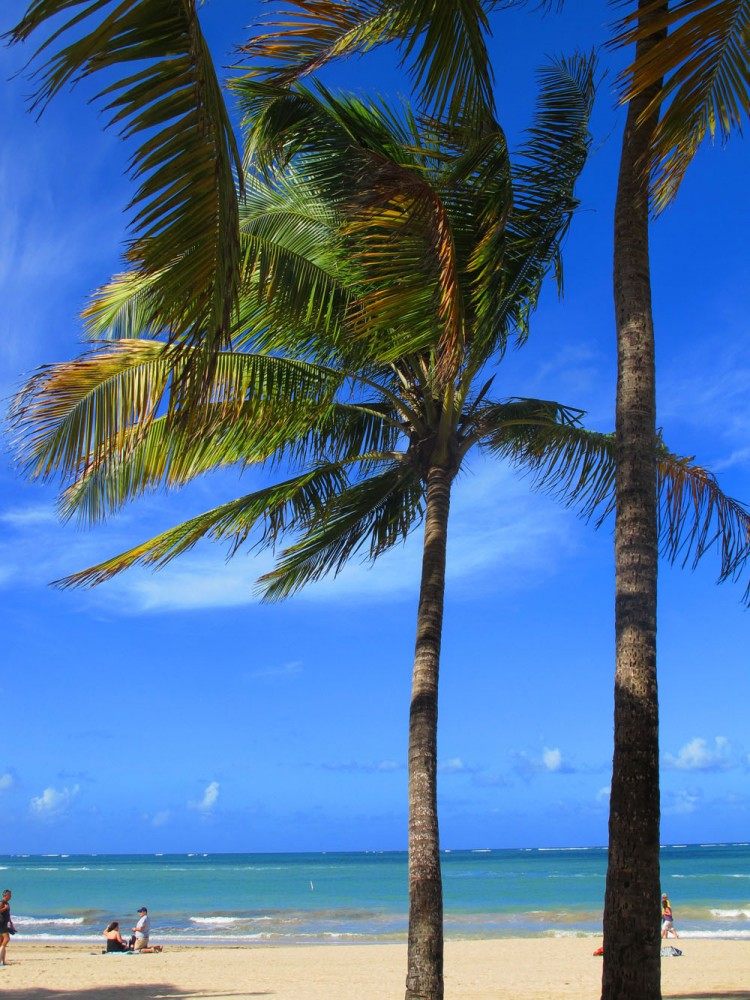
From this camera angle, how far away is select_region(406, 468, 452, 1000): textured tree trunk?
24.0 feet

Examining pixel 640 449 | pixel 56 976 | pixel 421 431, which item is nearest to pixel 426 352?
pixel 421 431

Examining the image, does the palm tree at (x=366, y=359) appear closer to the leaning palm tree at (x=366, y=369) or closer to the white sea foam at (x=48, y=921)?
the leaning palm tree at (x=366, y=369)

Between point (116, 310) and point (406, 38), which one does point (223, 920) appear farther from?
point (406, 38)

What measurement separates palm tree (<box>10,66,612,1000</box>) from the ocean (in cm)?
1921

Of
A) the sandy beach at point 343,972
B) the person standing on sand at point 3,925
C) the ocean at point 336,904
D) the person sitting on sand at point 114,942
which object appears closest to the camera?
the sandy beach at point 343,972

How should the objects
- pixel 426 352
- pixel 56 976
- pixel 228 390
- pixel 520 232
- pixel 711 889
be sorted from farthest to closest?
pixel 711 889 < pixel 56 976 < pixel 426 352 < pixel 228 390 < pixel 520 232

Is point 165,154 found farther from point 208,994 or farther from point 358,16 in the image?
point 208,994

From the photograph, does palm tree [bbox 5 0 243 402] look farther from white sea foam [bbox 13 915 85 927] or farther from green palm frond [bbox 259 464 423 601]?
white sea foam [bbox 13 915 85 927]

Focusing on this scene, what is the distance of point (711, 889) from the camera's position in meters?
44.4

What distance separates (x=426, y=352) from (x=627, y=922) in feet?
19.2

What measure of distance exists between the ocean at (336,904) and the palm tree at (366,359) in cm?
1921

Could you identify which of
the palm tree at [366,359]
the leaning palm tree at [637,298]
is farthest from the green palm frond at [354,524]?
the leaning palm tree at [637,298]

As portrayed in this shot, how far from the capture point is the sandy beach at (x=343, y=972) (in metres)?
13.5

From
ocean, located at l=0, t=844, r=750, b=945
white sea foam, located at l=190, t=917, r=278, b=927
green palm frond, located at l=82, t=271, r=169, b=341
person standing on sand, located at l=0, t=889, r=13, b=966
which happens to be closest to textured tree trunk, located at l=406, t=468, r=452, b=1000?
green palm frond, located at l=82, t=271, r=169, b=341
